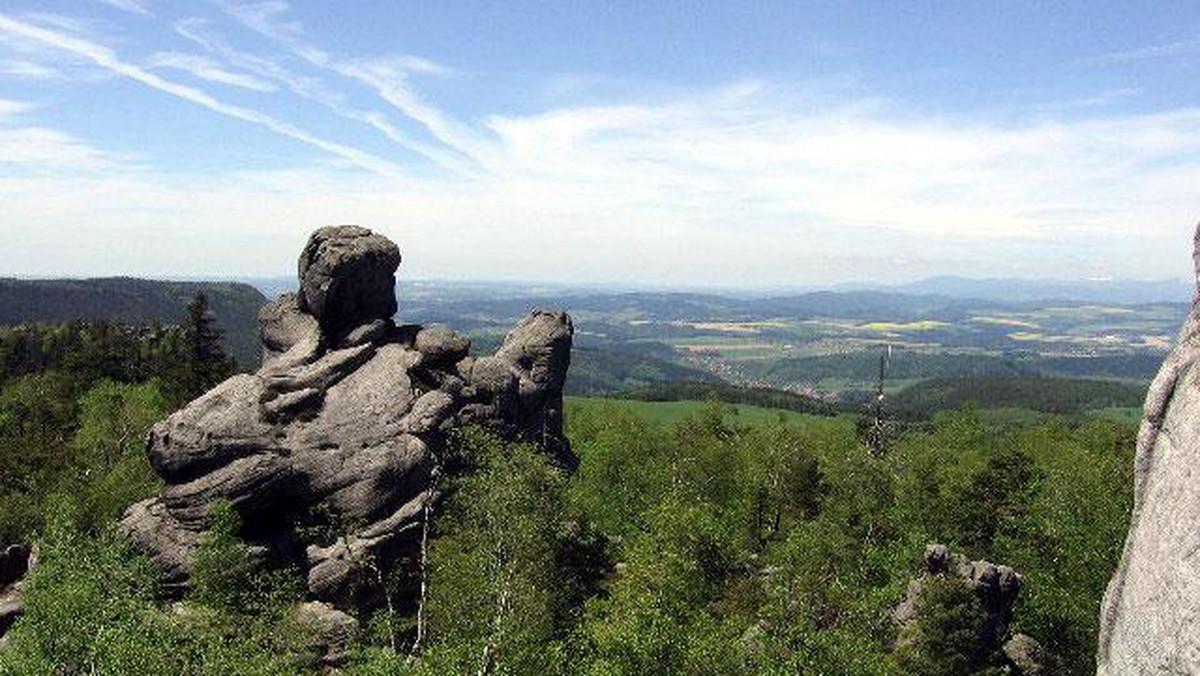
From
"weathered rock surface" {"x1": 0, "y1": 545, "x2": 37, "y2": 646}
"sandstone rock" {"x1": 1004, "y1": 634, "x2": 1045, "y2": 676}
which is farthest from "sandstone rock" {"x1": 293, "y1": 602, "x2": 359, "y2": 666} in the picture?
"sandstone rock" {"x1": 1004, "y1": 634, "x2": 1045, "y2": 676}

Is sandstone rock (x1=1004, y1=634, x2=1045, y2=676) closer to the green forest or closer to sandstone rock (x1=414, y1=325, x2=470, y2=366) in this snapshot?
the green forest

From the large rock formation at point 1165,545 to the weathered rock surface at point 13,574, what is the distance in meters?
66.7

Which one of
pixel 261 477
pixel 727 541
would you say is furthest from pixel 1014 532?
pixel 261 477

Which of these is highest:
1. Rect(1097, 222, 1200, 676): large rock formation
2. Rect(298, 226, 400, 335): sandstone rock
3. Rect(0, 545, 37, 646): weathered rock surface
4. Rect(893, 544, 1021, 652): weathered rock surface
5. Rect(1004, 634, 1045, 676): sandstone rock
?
Rect(298, 226, 400, 335): sandstone rock

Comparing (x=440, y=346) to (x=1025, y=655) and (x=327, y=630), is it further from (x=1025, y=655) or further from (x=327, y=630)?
(x=1025, y=655)

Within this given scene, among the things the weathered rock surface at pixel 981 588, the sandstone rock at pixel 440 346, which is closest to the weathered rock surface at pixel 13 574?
the sandstone rock at pixel 440 346

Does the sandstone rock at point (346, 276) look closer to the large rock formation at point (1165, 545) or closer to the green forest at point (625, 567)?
the green forest at point (625, 567)

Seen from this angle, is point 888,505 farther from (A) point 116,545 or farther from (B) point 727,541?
(A) point 116,545

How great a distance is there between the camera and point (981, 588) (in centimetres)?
5122

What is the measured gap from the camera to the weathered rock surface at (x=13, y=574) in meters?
56.8

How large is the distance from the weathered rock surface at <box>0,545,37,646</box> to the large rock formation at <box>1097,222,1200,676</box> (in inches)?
2627

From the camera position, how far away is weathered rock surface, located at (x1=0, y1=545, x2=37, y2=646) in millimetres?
56781

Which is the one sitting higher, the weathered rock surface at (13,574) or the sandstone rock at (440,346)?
the sandstone rock at (440,346)

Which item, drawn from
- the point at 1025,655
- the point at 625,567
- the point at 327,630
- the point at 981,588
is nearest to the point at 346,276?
the point at 327,630
